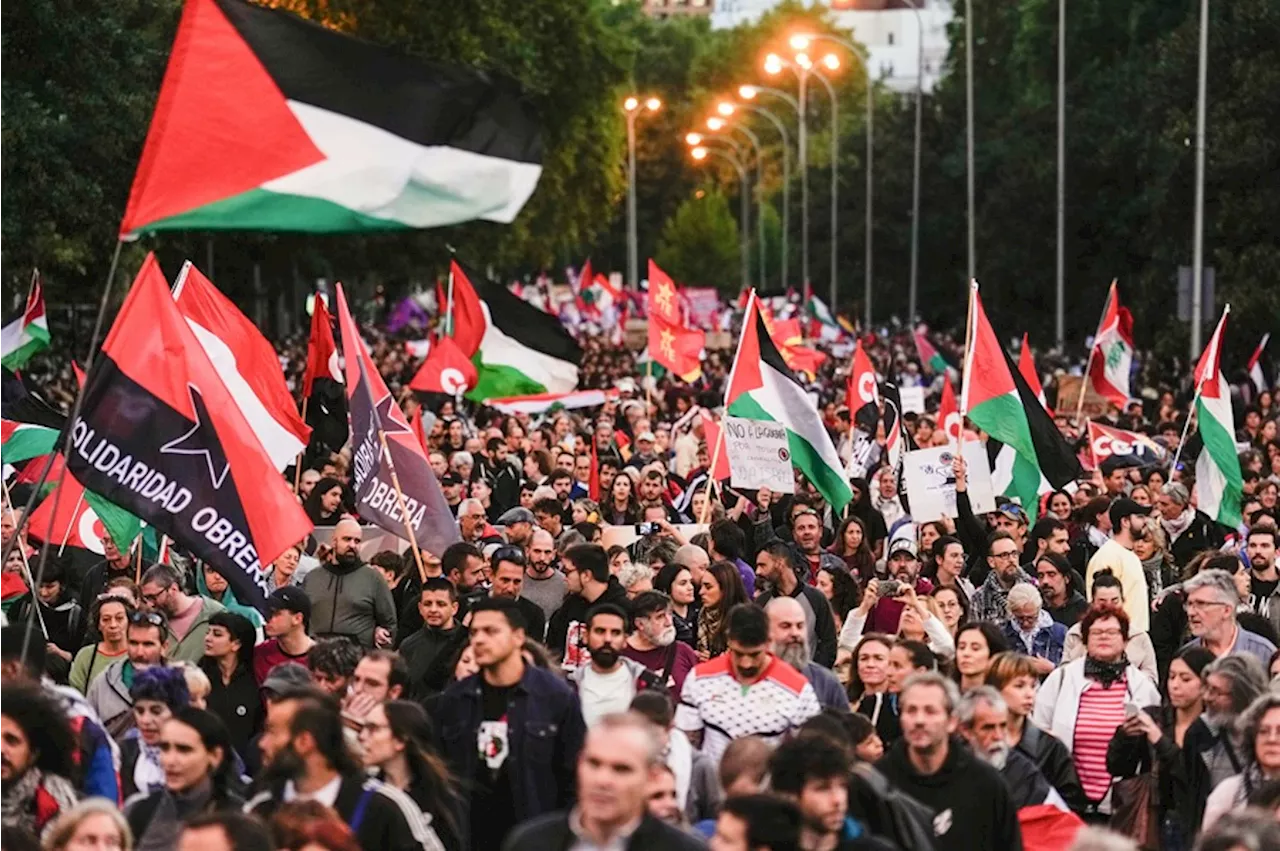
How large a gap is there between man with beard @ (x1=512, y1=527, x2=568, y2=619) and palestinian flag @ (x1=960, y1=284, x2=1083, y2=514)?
4215mm

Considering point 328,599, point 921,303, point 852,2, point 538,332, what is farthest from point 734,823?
point 852,2

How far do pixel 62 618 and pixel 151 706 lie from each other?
5041 millimetres

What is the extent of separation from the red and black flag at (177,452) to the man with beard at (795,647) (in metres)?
1.94

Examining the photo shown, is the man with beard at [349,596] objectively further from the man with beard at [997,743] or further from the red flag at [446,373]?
the red flag at [446,373]

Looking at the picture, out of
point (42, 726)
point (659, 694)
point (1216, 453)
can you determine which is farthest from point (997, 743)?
point (1216, 453)

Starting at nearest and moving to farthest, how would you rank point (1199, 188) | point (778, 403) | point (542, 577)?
point (542, 577) < point (778, 403) < point (1199, 188)

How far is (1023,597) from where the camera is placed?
13.1 meters

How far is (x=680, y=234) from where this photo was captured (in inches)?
4419

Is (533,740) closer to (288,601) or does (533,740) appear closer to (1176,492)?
(288,601)

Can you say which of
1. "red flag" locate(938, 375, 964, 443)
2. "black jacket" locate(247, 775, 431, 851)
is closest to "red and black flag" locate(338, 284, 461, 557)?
"black jacket" locate(247, 775, 431, 851)

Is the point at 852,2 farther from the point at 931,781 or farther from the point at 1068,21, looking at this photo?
the point at 931,781

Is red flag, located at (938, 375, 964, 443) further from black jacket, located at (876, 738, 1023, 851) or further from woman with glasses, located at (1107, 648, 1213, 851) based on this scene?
black jacket, located at (876, 738, 1023, 851)

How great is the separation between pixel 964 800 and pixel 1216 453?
10399 millimetres

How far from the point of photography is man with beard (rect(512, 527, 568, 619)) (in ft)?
47.3
